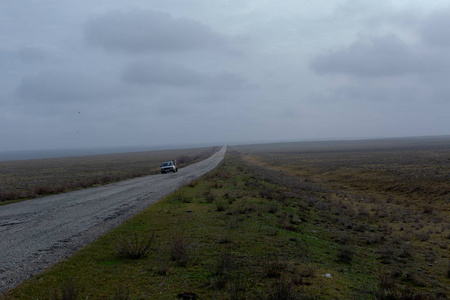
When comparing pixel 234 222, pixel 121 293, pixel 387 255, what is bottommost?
pixel 387 255

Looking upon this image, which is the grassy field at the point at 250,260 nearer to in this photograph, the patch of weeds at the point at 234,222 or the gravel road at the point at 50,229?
the patch of weeds at the point at 234,222

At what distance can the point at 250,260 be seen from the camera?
288 inches

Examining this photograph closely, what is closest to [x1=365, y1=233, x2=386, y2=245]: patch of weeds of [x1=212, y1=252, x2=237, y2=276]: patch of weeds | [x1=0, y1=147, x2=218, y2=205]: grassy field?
[x1=212, y1=252, x2=237, y2=276]: patch of weeds

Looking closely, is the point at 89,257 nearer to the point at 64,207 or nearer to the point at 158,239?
the point at 158,239

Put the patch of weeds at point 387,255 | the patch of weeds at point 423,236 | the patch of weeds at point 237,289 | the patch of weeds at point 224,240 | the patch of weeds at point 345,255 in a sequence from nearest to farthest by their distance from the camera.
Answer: the patch of weeds at point 237,289
the patch of weeds at point 345,255
the patch of weeds at point 387,255
the patch of weeds at point 224,240
the patch of weeds at point 423,236

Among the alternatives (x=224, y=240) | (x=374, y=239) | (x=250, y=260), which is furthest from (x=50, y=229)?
(x=374, y=239)

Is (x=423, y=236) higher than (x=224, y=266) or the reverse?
the reverse

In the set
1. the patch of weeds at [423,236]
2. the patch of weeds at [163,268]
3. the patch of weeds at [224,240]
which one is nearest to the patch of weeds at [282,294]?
the patch of weeds at [163,268]

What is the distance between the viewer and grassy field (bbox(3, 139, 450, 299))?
571cm

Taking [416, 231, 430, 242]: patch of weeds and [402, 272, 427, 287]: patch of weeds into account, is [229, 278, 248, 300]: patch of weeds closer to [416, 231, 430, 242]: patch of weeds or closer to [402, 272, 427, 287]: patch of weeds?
[402, 272, 427, 287]: patch of weeds

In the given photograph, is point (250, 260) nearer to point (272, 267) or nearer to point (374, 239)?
point (272, 267)

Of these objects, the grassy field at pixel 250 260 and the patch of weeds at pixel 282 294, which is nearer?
the patch of weeds at pixel 282 294

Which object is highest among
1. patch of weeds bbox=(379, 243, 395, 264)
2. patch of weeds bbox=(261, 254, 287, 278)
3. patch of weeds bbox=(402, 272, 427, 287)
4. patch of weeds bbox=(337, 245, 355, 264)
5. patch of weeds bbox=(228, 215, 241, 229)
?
patch of weeds bbox=(261, 254, 287, 278)

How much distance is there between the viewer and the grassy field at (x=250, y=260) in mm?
5707
